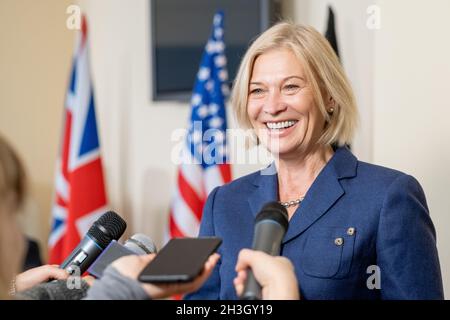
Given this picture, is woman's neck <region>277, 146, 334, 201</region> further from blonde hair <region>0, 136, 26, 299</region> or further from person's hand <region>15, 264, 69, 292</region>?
blonde hair <region>0, 136, 26, 299</region>

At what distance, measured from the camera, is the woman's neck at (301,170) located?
1.65m

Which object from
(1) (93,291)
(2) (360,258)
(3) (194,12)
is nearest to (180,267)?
(1) (93,291)

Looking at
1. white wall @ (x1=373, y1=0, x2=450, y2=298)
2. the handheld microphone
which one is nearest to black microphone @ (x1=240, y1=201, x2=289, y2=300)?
the handheld microphone

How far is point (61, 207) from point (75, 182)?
194 millimetres

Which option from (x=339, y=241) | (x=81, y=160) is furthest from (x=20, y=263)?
(x=81, y=160)

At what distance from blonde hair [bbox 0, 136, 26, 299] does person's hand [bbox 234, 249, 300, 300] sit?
315mm

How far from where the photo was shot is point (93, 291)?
100 centimetres

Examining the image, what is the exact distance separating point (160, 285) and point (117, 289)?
0.06m

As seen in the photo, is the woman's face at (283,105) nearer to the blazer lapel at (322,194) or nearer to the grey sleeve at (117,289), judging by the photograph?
the blazer lapel at (322,194)

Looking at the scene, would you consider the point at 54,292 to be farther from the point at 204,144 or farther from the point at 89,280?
the point at 204,144

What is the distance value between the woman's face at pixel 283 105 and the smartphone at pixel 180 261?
24.3 inches

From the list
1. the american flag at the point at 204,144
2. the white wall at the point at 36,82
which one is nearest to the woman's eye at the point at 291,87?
the american flag at the point at 204,144

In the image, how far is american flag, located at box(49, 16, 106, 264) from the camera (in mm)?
3336
